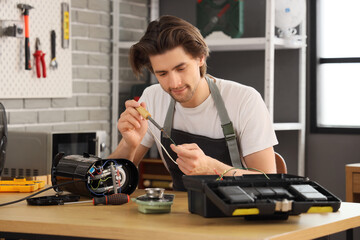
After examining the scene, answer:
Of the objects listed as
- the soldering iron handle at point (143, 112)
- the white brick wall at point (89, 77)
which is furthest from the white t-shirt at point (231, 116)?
the white brick wall at point (89, 77)

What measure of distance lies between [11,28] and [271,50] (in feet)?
4.87

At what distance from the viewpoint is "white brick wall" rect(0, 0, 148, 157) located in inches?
146

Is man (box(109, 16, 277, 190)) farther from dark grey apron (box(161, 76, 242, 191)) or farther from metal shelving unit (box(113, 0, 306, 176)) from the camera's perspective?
metal shelving unit (box(113, 0, 306, 176))

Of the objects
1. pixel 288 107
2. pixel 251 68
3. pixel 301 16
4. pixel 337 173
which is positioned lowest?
pixel 337 173

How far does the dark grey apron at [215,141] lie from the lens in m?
2.46

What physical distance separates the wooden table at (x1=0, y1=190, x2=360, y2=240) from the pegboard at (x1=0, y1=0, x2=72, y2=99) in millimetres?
1666

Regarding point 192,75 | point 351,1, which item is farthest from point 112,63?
point 192,75

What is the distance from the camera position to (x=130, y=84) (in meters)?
4.45

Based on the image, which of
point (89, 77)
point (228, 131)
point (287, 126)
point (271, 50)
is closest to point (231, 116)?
point (228, 131)

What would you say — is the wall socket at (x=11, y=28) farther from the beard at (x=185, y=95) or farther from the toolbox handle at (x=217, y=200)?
the toolbox handle at (x=217, y=200)

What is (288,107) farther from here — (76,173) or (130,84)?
(76,173)

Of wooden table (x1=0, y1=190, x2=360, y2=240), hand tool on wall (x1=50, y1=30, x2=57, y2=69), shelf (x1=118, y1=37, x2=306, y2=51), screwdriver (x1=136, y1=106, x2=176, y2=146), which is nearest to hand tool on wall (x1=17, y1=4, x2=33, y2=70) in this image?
hand tool on wall (x1=50, y1=30, x2=57, y2=69)

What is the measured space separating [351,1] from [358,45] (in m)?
0.28

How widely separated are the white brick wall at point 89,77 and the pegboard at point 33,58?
61mm
